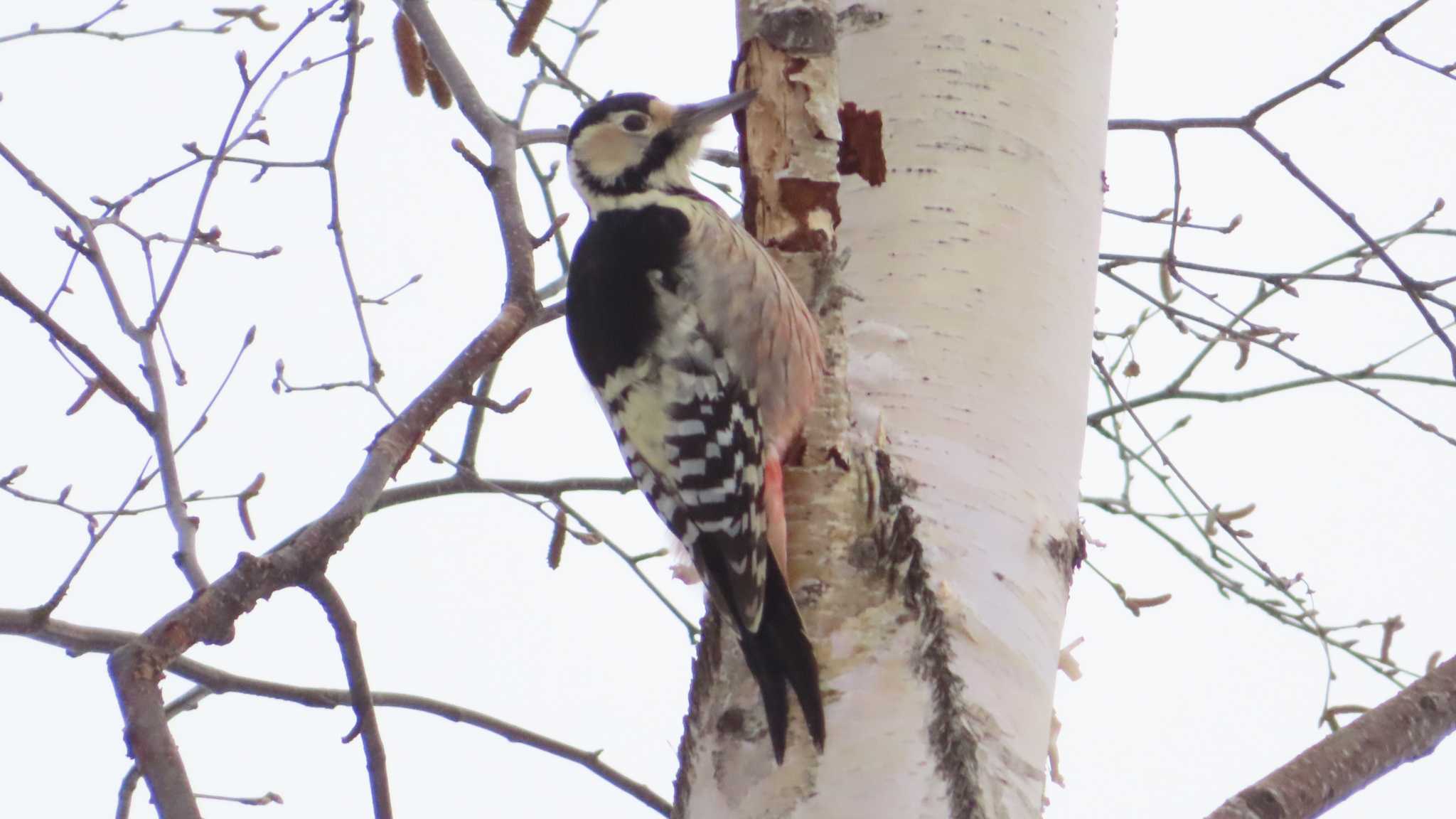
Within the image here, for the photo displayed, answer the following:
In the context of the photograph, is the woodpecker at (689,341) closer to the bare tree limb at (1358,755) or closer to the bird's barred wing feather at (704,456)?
the bird's barred wing feather at (704,456)

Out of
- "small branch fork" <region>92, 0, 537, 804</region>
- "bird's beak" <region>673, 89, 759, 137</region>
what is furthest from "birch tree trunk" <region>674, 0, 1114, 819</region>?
"bird's beak" <region>673, 89, 759, 137</region>

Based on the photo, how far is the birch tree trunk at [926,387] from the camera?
1.91m

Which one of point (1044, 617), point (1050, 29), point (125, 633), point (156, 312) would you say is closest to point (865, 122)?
point (1050, 29)

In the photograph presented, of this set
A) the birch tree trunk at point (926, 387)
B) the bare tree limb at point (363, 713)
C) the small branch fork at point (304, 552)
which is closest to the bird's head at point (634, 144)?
the small branch fork at point (304, 552)

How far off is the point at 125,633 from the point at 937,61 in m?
1.58

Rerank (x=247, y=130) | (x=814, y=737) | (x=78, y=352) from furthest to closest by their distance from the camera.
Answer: (x=247, y=130)
(x=78, y=352)
(x=814, y=737)

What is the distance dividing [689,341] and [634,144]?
2.51 feet

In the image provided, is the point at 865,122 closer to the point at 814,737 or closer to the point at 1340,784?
the point at 814,737

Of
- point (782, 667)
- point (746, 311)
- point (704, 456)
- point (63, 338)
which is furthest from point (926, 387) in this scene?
point (63, 338)

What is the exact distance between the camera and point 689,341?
3039mm

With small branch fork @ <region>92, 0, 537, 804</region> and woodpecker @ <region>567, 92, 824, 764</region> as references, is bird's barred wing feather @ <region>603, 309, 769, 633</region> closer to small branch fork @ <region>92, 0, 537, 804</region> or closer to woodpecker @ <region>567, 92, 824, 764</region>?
woodpecker @ <region>567, 92, 824, 764</region>

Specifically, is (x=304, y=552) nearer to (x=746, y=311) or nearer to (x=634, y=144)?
(x=746, y=311)

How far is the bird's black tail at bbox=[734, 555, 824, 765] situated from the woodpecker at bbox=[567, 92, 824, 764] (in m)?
0.12

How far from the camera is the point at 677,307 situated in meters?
3.08
